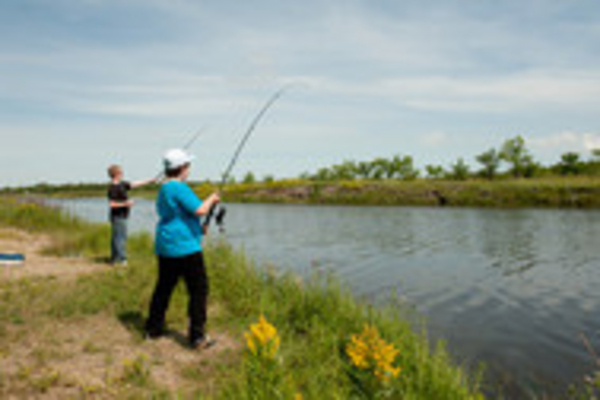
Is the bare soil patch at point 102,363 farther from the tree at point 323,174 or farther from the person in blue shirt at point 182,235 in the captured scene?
the tree at point 323,174

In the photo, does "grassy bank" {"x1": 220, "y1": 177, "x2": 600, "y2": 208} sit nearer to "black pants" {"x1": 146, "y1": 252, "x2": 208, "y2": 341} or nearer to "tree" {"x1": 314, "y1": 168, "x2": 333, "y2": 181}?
"tree" {"x1": 314, "y1": 168, "x2": 333, "y2": 181}

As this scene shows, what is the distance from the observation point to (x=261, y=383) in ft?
12.9

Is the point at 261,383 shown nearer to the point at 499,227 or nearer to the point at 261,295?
the point at 261,295

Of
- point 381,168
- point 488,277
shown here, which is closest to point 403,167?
point 381,168

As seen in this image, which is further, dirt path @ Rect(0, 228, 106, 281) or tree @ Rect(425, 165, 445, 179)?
tree @ Rect(425, 165, 445, 179)

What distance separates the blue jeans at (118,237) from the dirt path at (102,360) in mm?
3219

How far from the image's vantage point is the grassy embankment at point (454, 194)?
3484cm

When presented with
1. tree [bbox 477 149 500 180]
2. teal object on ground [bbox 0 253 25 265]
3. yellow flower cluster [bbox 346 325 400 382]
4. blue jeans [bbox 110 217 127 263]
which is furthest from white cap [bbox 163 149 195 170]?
tree [bbox 477 149 500 180]

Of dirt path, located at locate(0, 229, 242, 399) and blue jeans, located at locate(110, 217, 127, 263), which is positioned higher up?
A: blue jeans, located at locate(110, 217, 127, 263)

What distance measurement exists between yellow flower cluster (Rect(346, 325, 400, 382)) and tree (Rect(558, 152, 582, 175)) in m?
57.8

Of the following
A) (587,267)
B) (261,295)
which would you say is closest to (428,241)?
(587,267)

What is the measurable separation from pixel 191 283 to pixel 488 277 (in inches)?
344

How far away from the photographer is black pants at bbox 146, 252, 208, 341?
4.75 m

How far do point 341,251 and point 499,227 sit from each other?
400 inches
